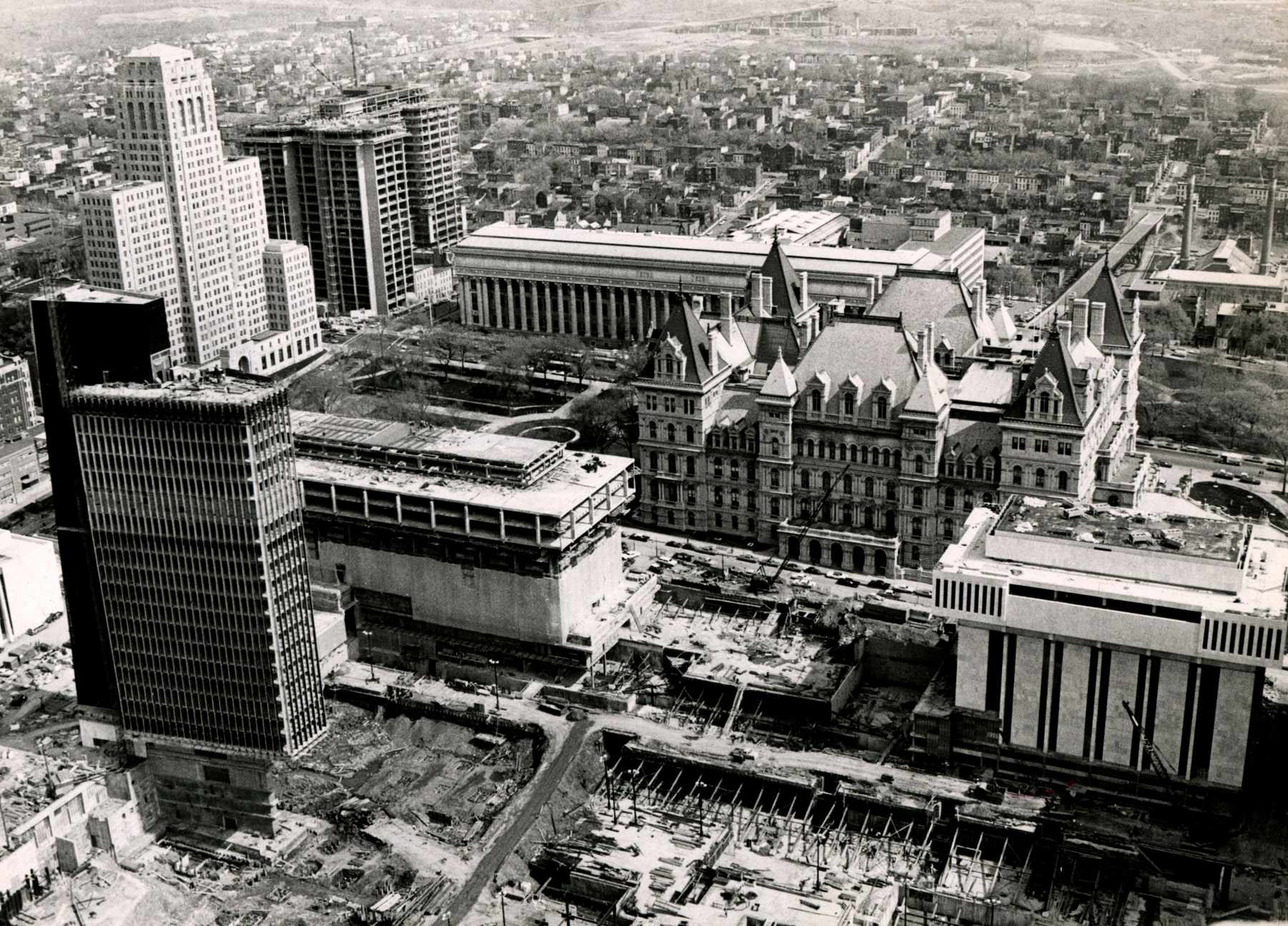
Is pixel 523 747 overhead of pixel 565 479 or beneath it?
beneath

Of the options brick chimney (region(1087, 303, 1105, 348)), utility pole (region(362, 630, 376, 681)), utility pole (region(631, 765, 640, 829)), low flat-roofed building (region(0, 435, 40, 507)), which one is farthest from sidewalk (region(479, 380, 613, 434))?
utility pole (region(631, 765, 640, 829))

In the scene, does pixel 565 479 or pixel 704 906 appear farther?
pixel 565 479

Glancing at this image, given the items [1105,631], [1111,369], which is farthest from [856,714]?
[1111,369]

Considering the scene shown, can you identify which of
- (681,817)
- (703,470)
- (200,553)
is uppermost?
(200,553)

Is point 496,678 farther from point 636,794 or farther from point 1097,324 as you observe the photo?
point 1097,324

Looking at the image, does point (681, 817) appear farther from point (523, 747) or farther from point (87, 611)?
point (87, 611)

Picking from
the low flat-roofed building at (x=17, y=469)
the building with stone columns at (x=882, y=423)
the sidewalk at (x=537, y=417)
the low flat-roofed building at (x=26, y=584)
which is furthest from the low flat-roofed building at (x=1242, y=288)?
the low flat-roofed building at (x=17, y=469)

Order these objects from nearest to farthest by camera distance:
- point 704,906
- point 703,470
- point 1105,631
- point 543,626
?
point 704,906
point 1105,631
point 543,626
point 703,470
